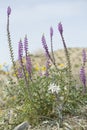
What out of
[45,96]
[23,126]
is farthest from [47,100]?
[23,126]

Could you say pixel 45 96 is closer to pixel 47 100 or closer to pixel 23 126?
pixel 47 100

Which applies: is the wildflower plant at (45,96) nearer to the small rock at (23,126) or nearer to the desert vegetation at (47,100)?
the desert vegetation at (47,100)

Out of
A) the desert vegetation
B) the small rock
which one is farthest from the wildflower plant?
the small rock

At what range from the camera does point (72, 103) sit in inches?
291

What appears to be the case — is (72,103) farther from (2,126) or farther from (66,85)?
(2,126)

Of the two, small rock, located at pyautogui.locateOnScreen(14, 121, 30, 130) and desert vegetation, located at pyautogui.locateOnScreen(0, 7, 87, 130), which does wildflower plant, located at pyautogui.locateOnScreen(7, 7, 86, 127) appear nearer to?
desert vegetation, located at pyautogui.locateOnScreen(0, 7, 87, 130)

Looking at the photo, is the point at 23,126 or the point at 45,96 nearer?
the point at 23,126

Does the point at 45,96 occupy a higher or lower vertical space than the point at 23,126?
higher

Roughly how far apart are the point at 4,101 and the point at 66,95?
2.60 metres

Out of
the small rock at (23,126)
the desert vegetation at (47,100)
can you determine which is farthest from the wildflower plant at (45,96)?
the small rock at (23,126)

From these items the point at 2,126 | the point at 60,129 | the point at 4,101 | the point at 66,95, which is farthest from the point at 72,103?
the point at 4,101

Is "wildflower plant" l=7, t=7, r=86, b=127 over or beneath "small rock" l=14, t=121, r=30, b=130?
over

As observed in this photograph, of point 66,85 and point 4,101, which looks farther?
point 4,101

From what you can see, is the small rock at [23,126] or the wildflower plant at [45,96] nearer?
the small rock at [23,126]
